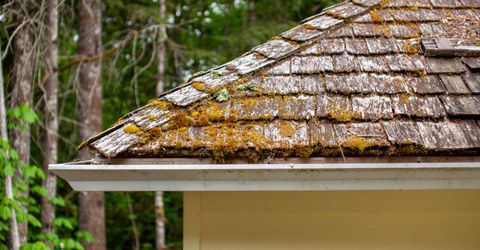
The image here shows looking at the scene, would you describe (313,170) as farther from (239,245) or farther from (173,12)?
(173,12)

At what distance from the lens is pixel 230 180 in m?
2.24

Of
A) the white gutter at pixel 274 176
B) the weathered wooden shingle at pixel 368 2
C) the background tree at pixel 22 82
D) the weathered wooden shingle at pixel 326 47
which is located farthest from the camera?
the background tree at pixel 22 82

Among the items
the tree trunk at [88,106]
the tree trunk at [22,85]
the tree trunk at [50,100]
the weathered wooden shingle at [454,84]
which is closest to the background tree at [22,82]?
the tree trunk at [22,85]

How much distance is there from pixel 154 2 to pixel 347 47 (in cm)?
906

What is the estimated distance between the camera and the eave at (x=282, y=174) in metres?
2.14

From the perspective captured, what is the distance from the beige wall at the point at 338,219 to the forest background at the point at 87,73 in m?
2.67

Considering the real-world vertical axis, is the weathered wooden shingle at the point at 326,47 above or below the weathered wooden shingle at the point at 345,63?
above

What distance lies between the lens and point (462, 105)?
2436 mm

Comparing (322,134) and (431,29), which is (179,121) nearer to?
(322,134)

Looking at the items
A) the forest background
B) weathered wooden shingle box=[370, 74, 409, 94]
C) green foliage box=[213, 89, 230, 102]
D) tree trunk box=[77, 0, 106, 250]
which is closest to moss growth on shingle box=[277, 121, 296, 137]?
green foliage box=[213, 89, 230, 102]

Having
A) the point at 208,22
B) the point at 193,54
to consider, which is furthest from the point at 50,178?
the point at 208,22

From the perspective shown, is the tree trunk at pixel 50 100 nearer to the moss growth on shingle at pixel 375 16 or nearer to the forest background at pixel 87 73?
the forest background at pixel 87 73

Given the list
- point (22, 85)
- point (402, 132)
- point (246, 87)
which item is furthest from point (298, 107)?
point (22, 85)

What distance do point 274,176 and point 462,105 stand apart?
1.12 meters
